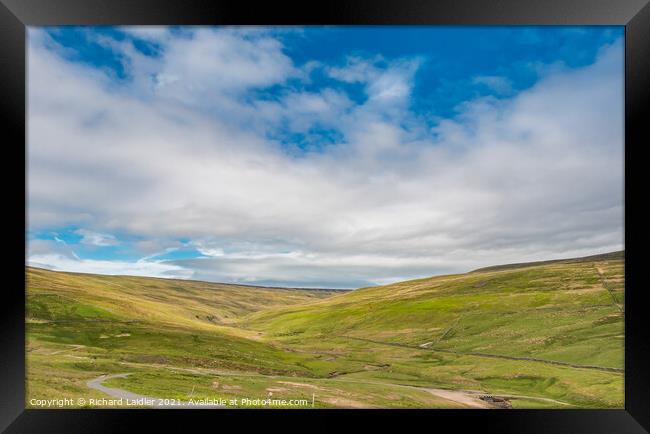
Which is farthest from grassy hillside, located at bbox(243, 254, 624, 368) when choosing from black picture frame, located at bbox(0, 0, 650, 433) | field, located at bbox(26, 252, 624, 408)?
black picture frame, located at bbox(0, 0, 650, 433)

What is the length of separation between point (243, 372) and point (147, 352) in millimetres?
5906

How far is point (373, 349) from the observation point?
2919cm

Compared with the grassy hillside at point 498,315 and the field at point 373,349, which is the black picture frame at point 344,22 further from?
the grassy hillside at point 498,315

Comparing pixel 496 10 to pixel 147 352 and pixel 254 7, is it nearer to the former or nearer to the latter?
pixel 254 7

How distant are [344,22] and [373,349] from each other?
29.7 metres

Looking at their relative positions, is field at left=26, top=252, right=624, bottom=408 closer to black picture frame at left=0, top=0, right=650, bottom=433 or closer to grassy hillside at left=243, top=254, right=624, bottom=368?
grassy hillside at left=243, top=254, right=624, bottom=368

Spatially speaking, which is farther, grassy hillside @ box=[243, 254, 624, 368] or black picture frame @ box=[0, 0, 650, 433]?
grassy hillside @ box=[243, 254, 624, 368]

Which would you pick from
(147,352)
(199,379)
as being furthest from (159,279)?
(199,379)

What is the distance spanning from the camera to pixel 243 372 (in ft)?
55.0

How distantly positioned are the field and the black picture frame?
0.54 meters

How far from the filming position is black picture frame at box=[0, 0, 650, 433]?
444 cm

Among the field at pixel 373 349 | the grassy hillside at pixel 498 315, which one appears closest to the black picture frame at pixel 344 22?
the field at pixel 373 349

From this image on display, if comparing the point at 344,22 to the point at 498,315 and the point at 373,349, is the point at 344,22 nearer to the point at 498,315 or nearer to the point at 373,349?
the point at 373,349

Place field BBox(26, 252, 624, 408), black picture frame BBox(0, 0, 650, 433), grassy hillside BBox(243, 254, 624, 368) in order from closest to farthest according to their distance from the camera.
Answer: black picture frame BBox(0, 0, 650, 433) → field BBox(26, 252, 624, 408) → grassy hillside BBox(243, 254, 624, 368)
